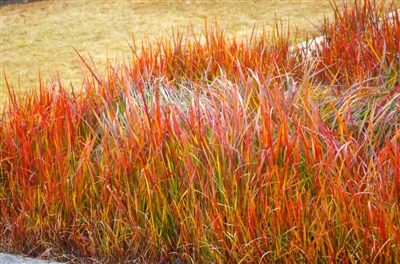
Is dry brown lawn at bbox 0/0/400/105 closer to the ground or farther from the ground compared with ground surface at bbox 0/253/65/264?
farther from the ground

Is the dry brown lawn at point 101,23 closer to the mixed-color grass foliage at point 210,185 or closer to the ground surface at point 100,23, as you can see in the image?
the ground surface at point 100,23

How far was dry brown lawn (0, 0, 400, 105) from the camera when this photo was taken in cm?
556

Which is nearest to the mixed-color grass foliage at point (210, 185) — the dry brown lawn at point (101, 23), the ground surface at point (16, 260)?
the ground surface at point (16, 260)

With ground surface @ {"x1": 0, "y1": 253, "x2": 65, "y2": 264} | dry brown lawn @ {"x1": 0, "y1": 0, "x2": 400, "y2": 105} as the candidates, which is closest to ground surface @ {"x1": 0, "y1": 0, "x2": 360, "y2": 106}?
dry brown lawn @ {"x1": 0, "y1": 0, "x2": 400, "y2": 105}

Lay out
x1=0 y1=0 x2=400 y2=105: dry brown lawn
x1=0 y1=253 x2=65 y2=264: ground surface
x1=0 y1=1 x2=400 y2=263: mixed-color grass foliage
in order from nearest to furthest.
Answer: x1=0 y1=1 x2=400 y2=263: mixed-color grass foliage → x1=0 y1=253 x2=65 y2=264: ground surface → x1=0 y1=0 x2=400 y2=105: dry brown lawn

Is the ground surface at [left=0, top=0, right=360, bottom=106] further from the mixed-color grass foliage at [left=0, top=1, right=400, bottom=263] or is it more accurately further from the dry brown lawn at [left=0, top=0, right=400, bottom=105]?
the mixed-color grass foliage at [left=0, top=1, right=400, bottom=263]

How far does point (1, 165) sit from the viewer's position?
2926 mm

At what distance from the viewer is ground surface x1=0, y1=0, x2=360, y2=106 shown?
5.57 metres

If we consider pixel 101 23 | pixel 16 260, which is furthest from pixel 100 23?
pixel 16 260

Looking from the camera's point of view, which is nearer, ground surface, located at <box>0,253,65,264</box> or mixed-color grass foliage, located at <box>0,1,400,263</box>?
mixed-color grass foliage, located at <box>0,1,400,263</box>

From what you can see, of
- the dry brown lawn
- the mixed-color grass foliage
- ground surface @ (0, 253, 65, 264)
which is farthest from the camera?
the dry brown lawn

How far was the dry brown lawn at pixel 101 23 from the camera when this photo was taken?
5.56 metres

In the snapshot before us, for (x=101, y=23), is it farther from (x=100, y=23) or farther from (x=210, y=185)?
(x=210, y=185)

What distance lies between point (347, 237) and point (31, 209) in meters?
1.19
